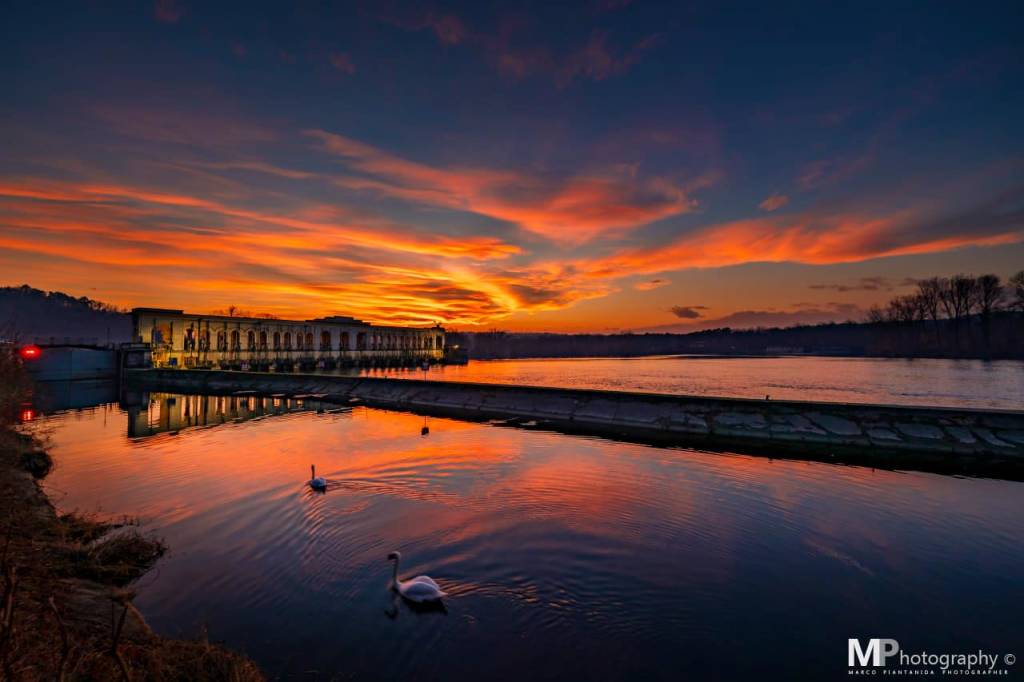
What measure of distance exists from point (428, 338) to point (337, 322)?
3880cm

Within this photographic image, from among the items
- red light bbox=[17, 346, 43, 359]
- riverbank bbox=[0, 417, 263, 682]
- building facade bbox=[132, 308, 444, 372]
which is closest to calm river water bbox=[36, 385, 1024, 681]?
riverbank bbox=[0, 417, 263, 682]

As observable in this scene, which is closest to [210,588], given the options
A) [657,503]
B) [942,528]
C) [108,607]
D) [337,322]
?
[108,607]

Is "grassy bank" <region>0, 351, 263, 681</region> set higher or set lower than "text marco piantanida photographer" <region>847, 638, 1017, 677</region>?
higher

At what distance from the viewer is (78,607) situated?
6.95 metres

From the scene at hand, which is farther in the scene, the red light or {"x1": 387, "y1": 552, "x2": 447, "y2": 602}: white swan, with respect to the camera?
the red light

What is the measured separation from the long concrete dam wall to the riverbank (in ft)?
69.8

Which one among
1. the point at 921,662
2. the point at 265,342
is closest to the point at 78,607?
the point at 921,662

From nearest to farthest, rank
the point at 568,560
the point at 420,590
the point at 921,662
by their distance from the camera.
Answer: the point at 921,662, the point at 420,590, the point at 568,560

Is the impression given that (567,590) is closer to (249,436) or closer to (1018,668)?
(1018,668)

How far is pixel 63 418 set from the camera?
3173 centimetres

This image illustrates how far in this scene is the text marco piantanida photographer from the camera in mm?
6707

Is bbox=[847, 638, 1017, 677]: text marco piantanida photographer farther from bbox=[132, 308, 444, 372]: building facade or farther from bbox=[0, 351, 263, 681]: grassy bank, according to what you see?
bbox=[132, 308, 444, 372]: building facade

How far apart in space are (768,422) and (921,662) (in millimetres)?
18553

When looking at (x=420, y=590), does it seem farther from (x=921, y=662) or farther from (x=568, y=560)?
(x=921, y=662)
